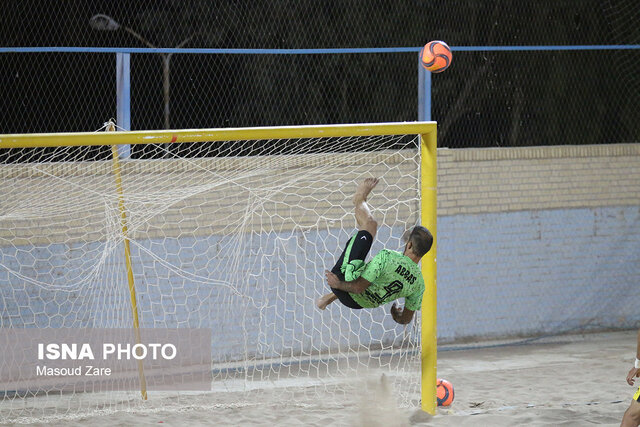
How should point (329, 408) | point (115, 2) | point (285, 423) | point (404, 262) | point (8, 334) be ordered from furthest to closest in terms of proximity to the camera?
point (115, 2) < point (8, 334) < point (329, 408) < point (285, 423) < point (404, 262)

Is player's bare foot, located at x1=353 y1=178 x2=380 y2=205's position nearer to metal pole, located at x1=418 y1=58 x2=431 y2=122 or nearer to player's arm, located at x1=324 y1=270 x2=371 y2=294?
player's arm, located at x1=324 y1=270 x2=371 y2=294

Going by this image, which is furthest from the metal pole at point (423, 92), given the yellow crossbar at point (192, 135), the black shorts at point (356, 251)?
the black shorts at point (356, 251)

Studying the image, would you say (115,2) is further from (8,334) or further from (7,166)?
(8,334)

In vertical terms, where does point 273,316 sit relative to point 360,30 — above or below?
below

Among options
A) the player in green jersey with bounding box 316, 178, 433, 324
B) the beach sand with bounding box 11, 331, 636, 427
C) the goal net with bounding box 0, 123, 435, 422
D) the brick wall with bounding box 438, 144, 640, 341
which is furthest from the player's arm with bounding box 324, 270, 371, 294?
the brick wall with bounding box 438, 144, 640, 341

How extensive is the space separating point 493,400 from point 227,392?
97.2 inches

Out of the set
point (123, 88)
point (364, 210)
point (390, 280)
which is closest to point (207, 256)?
A: point (123, 88)

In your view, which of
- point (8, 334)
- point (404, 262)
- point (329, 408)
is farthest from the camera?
point (8, 334)

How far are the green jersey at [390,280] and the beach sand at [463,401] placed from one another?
622 millimetres

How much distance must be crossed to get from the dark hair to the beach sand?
101 centimetres

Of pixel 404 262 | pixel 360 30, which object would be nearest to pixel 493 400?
pixel 404 262

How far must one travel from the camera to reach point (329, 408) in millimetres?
8047

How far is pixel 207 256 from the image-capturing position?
9461 mm

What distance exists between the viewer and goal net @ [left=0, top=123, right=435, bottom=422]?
27.8 feet
